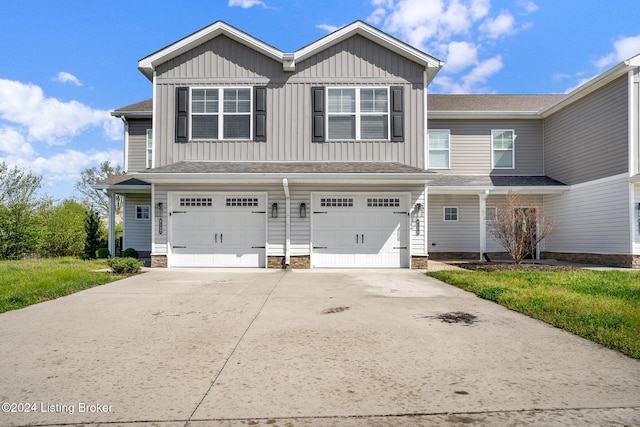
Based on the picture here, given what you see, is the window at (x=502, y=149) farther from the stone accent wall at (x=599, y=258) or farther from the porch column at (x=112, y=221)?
the porch column at (x=112, y=221)

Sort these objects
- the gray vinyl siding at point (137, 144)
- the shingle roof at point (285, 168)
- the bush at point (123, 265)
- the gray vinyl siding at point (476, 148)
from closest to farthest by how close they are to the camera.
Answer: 1. the bush at point (123, 265)
2. the shingle roof at point (285, 168)
3. the gray vinyl siding at point (476, 148)
4. the gray vinyl siding at point (137, 144)

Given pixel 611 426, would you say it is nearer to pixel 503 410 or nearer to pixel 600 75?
pixel 503 410

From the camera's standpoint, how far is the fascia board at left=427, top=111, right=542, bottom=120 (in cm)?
1617

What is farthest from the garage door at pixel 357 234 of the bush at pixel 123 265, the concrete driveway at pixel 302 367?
the concrete driveway at pixel 302 367

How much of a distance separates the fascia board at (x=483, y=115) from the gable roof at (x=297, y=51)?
12.3 feet

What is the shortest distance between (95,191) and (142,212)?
67.4ft

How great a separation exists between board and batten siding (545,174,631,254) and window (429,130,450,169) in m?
4.27

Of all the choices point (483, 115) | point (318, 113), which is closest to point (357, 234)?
point (318, 113)

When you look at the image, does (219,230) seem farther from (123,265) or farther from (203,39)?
(203,39)

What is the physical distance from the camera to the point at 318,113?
41.4ft

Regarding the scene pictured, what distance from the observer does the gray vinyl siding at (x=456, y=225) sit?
Answer: 16344mm

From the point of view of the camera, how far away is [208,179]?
11750mm

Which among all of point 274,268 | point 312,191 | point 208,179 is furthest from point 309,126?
point 274,268

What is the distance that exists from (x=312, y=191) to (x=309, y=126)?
2.03 metres
